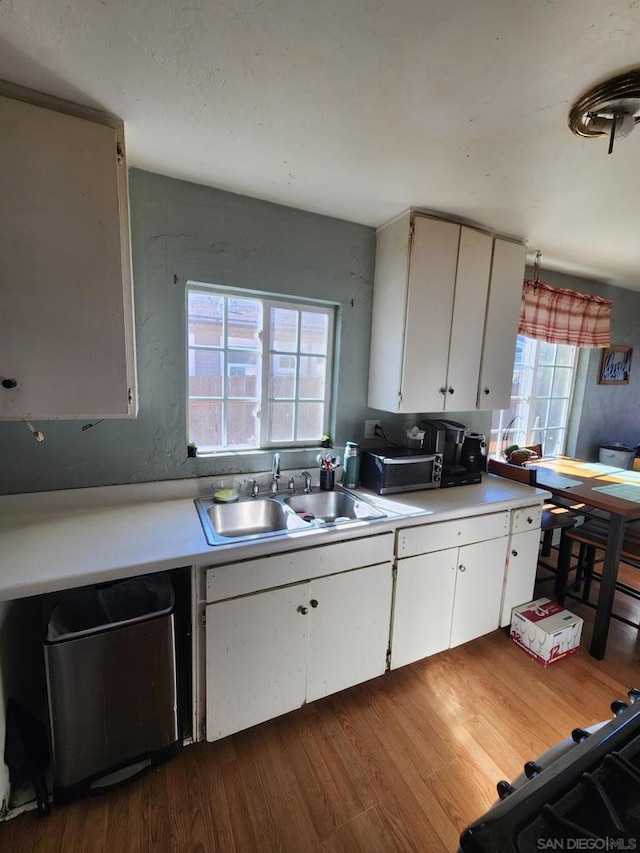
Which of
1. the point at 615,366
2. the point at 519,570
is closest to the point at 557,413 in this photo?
the point at 615,366

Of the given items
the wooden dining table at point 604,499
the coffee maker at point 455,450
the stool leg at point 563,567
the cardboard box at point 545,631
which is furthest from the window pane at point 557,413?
the cardboard box at point 545,631

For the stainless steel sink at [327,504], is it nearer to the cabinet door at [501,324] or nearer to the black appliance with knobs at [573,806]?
the cabinet door at [501,324]

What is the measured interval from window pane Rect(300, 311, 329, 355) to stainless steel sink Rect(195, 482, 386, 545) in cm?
81

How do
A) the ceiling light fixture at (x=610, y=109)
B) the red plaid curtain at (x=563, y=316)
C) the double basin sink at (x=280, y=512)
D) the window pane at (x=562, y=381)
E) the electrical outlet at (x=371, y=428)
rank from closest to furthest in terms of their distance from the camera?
the ceiling light fixture at (x=610, y=109), the double basin sink at (x=280, y=512), the electrical outlet at (x=371, y=428), the red plaid curtain at (x=563, y=316), the window pane at (x=562, y=381)

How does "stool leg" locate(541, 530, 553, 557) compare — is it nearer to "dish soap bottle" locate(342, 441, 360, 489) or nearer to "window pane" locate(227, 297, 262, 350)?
"dish soap bottle" locate(342, 441, 360, 489)

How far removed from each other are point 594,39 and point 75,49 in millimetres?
1287

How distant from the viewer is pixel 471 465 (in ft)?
7.46

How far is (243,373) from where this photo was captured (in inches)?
77.2

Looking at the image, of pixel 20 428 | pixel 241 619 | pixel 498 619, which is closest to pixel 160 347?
pixel 20 428

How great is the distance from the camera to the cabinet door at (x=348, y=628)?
1.53 metres

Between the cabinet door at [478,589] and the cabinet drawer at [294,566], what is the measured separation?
0.50 m

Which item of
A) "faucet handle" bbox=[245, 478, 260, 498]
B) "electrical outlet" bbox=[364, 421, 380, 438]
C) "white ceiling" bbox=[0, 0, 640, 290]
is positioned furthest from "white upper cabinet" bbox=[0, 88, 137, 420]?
"electrical outlet" bbox=[364, 421, 380, 438]

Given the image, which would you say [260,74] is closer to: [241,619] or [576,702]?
[241,619]

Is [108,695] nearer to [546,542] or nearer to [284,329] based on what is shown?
[284,329]
